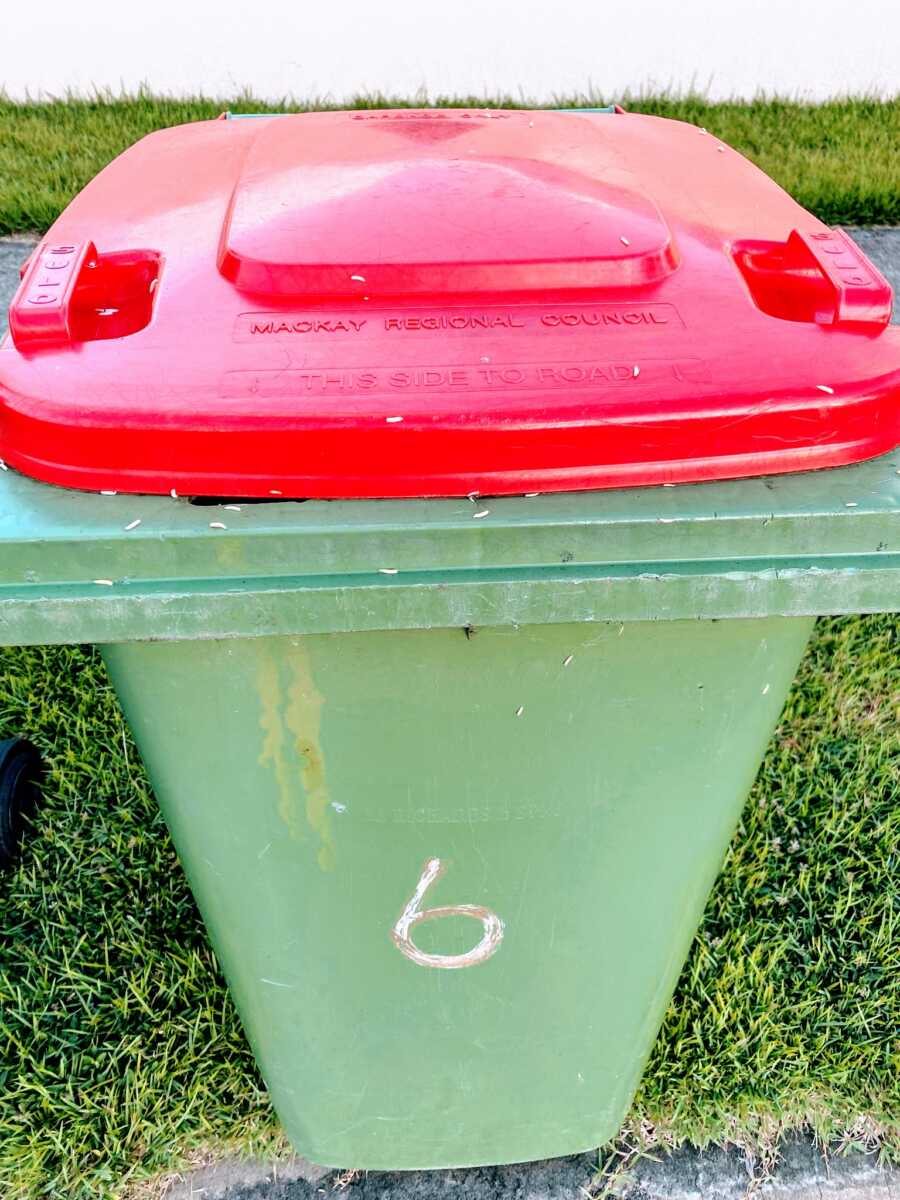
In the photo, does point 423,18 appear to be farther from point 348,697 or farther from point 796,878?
point 348,697

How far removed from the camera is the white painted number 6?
132cm

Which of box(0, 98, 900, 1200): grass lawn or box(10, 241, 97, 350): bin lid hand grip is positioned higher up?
box(10, 241, 97, 350): bin lid hand grip

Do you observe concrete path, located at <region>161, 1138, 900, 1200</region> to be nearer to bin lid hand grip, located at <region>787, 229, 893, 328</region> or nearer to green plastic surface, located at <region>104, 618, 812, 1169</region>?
green plastic surface, located at <region>104, 618, 812, 1169</region>

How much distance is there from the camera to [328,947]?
4.60 feet

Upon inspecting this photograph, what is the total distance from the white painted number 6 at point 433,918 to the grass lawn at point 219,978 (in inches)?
28.7

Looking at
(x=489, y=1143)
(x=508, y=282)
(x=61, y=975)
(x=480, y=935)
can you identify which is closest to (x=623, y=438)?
(x=508, y=282)

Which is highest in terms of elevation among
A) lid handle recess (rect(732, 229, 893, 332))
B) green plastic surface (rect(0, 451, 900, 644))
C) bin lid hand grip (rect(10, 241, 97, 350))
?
bin lid hand grip (rect(10, 241, 97, 350))

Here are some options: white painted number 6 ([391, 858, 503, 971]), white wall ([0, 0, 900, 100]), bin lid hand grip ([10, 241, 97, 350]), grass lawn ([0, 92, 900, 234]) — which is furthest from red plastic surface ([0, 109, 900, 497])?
white wall ([0, 0, 900, 100])

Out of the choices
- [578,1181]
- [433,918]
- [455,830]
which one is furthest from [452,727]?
[578,1181]

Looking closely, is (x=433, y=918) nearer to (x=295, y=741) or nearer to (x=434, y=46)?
(x=295, y=741)

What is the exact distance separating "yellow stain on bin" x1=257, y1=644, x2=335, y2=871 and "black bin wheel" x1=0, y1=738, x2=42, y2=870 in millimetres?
1256

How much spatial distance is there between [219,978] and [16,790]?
65 centimetres

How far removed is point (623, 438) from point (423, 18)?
14.2 ft

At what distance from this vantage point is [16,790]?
229 centimetres
